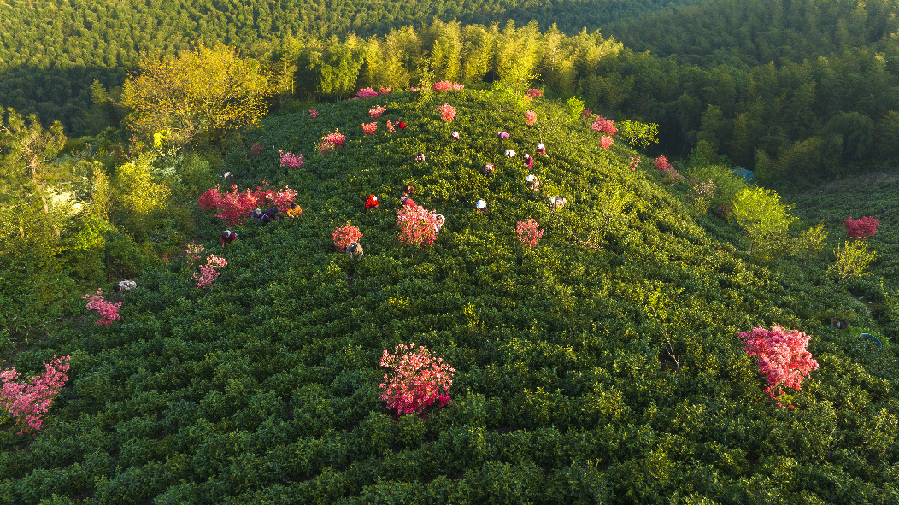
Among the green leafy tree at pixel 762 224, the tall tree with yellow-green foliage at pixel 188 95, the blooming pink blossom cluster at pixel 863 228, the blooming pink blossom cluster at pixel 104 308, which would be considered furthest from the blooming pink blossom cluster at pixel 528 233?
the tall tree with yellow-green foliage at pixel 188 95

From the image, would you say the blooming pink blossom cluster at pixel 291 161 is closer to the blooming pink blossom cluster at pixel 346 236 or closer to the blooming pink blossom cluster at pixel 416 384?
the blooming pink blossom cluster at pixel 346 236

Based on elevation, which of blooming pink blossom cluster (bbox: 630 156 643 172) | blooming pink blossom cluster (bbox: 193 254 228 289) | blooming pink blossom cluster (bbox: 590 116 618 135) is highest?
blooming pink blossom cluster (bbox: 590 116 618 135)

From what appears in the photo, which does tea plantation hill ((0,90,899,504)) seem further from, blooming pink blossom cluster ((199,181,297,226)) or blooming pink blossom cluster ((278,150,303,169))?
blooming pink blossom cluster ((278,150,303,169))

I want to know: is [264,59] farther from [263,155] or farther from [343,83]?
[263,155]

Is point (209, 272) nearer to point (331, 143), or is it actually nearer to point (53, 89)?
point (331, 143)

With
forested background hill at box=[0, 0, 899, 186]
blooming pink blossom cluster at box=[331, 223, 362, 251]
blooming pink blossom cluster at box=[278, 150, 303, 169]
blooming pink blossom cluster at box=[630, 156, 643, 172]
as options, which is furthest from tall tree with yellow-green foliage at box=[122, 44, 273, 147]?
blooming pink blossom cluster at box=[630, 156, 643, 172]

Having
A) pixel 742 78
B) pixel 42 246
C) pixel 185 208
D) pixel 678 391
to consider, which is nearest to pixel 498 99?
pixel 185 208
